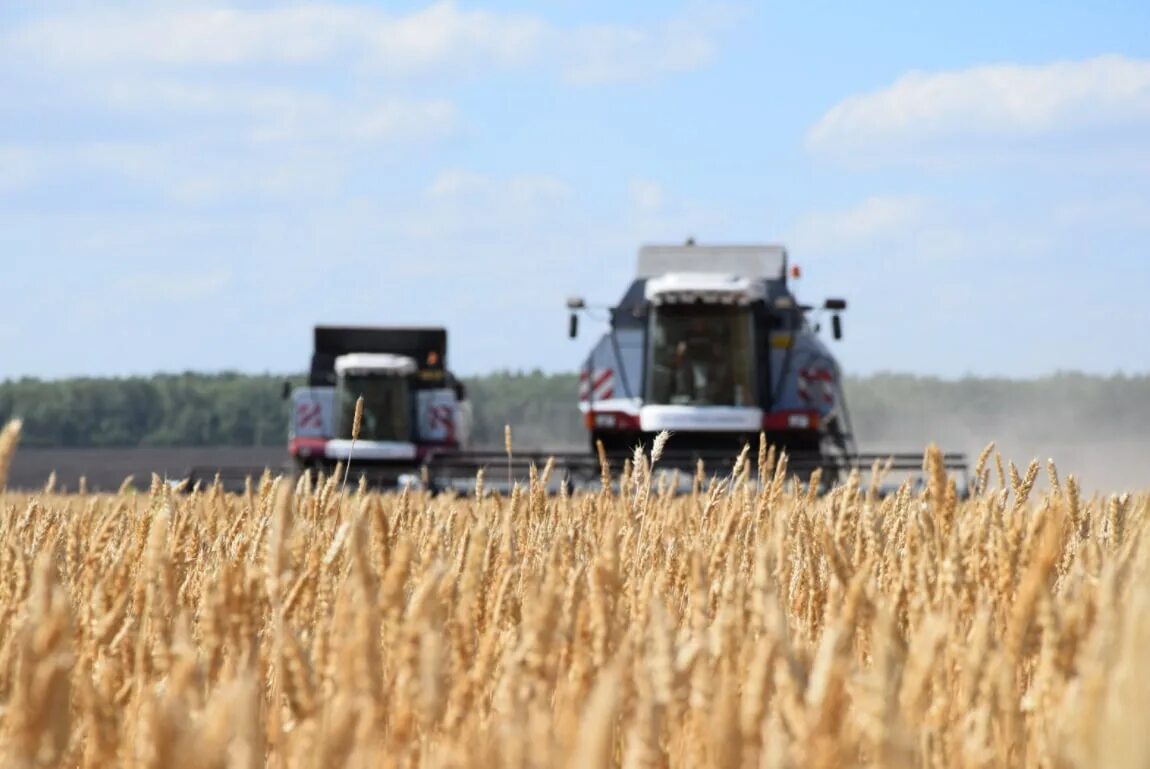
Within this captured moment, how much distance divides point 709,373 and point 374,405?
8.20 metres

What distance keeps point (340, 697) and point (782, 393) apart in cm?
1717

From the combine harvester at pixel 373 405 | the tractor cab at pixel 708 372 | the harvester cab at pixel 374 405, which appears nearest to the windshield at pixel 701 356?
the tractor cab at pixel 708 372

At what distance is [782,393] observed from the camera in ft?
60.0

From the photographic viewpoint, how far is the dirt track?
45812mm

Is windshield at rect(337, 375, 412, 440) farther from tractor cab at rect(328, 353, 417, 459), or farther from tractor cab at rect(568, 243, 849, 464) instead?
tractor cab at rect(568, 243, 849, 464)

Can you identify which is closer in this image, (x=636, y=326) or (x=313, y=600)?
(x=313, y=600)

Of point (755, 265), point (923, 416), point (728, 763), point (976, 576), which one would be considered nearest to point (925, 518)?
point (976, 576)

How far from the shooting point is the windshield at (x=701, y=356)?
56.5 feet

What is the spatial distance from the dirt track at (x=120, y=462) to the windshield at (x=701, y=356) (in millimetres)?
26793

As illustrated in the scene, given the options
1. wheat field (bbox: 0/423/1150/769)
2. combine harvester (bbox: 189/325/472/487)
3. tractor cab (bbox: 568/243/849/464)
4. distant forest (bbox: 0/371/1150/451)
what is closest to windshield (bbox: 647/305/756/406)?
tractor cab (bbox: 568/243/849/464)

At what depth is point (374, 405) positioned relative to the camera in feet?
79.0

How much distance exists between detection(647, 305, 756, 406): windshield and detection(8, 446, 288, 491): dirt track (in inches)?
1055

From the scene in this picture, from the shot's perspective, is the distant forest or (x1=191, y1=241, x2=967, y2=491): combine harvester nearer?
(x1=191, y1=241, x2=967, y2=491): combine harvester

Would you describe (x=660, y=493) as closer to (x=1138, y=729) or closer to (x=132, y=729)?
(x=132, y=729)
